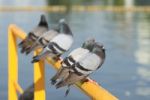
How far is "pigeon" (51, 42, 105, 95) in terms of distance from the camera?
2.77 meters

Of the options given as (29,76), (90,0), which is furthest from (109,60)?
(90,0)

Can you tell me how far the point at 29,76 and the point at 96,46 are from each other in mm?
8192

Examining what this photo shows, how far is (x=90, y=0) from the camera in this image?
5412 cm

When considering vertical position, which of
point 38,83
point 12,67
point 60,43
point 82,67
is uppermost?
point 82,67

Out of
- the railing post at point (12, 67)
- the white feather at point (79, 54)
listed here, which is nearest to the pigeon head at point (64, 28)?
the railing post at point (12, 67)

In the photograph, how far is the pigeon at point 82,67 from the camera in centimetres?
277

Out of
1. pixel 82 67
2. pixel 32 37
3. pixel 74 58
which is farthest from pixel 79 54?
pixel 32 37

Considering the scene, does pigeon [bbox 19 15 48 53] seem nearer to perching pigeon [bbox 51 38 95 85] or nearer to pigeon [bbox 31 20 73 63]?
pigeon [bbox 31 20 73 63]

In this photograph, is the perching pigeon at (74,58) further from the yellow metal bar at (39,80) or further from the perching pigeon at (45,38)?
the perching pigeon at (45,38)

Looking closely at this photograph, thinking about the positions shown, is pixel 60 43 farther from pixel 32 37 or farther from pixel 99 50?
pixel 99 50

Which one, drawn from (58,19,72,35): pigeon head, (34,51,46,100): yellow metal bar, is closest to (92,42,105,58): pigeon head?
(34,51,46,100): yellow metal bar

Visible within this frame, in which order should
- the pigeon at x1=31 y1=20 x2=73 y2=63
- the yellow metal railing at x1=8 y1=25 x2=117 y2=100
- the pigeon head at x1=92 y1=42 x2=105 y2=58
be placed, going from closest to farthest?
the yellow metal railing at x1=8 y1=25 x2=117 y2=100
the pigeon head at x1=92 y1=42 x2=105 y2=58
the pigeon at x1=31 y1=20 x2=73 y2=63

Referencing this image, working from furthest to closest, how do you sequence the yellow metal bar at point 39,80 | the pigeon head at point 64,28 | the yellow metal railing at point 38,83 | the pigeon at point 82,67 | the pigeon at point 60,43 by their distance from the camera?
the pigeon head at point 64,28
the pigeon at point 60,43
the yellow metal bar at point 39,80
the pigeon at point 82,67
the yellow metal railing at point 38,83

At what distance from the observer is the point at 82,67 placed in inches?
113
